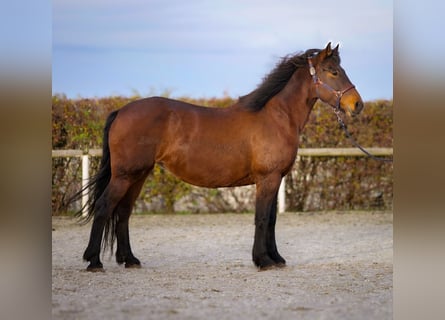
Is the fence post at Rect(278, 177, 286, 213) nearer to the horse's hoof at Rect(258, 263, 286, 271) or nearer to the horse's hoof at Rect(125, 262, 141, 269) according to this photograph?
the horse's hoof at Rect(258, 263, 286, 271)

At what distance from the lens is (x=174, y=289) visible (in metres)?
4.93

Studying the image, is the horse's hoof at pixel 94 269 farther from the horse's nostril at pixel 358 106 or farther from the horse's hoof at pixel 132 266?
the horse's nostril at pixel 358 106

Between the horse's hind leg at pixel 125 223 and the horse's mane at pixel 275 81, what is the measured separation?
4.28 feet

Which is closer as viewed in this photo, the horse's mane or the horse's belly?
the horse's belly

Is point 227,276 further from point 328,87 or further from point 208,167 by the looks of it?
point 328,87

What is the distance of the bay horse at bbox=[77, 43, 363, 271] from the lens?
5.64 metres

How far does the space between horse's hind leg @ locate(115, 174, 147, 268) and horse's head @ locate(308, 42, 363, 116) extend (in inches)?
77.4

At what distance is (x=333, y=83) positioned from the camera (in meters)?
5.89

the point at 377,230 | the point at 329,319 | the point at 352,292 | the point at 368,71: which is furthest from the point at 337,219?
the point at 329,319

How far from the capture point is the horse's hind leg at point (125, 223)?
586 centimetres

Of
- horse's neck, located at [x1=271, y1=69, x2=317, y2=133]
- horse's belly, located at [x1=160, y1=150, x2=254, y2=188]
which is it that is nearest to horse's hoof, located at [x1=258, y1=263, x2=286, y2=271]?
horse's belly, located at [x1=160, y1=150, x2=254, y2=188]

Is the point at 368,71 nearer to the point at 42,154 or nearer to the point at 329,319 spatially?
the point at 329,319

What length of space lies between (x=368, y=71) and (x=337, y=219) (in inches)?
117

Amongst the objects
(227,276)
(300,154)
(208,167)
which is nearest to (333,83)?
(208,167)
